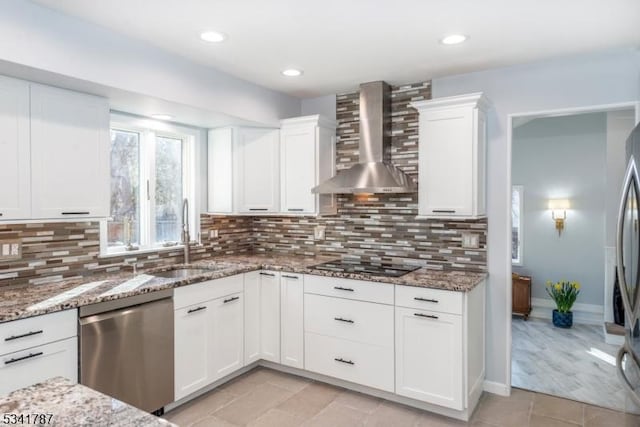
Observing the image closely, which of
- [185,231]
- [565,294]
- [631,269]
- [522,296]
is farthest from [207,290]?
[565,294]

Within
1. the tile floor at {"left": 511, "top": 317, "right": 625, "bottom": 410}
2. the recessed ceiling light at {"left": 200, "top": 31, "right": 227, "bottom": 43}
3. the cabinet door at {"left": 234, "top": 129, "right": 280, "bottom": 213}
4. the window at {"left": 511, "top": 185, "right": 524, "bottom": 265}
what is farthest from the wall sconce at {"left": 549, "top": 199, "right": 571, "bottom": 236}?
the recessed ceiling light at {"left": 200, "top": 31, "right": 227, "bottom": 43}

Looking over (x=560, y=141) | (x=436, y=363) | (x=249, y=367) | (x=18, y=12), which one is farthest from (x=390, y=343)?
(x=560, y=141)

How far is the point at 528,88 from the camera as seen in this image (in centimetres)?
312

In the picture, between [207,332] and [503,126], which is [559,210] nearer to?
[503,126]

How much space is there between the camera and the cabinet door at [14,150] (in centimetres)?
223

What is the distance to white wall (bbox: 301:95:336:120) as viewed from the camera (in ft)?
13.2

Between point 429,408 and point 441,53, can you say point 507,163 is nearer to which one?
point 441,53

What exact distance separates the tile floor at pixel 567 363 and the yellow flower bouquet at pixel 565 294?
0.86 feet

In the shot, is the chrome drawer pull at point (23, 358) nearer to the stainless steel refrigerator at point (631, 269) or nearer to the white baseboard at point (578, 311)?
the stainless steel refrigerator at point (631, 269)

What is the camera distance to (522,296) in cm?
559

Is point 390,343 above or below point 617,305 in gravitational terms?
below

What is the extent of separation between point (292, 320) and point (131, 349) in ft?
4.19

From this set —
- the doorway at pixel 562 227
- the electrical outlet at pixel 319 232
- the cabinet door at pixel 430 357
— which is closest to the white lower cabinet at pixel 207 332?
the electrical outlet at pixel 319 232

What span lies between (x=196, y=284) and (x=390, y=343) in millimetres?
1449
